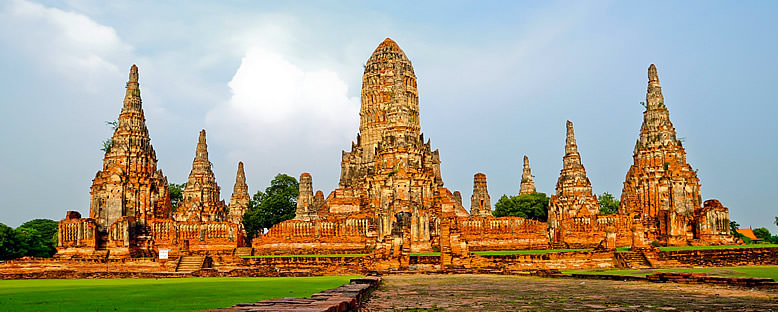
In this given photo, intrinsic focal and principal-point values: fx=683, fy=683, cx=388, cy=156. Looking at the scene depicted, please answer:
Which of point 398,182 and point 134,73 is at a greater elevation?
point 134,73

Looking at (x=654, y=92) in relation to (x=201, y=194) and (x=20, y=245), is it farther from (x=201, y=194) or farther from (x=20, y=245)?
(x=20, y=245)

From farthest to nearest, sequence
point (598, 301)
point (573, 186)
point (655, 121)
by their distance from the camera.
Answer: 1. point (573, 186)
2. point (655, 121)
3. point (598, 301)

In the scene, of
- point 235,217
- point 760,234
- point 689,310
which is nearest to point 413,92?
point 235,217

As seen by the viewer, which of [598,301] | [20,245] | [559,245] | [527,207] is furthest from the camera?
[527,207]

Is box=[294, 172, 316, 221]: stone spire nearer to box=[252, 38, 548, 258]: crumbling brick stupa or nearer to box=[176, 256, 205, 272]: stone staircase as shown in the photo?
box=[252, 38, 548, 258]: crumbling brick stupa

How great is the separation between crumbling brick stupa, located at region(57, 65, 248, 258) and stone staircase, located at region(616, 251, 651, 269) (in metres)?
26.6

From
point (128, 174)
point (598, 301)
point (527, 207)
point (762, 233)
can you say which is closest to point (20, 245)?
point (128, 174)

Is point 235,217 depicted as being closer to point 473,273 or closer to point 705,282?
point 473,273

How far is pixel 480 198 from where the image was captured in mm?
73250

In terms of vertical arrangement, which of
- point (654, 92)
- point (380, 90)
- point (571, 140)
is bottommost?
point (571, 140)

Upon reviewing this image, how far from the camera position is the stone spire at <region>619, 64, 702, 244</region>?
5241cm

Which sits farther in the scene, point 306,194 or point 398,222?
point 306,194

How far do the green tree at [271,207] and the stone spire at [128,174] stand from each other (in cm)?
2120

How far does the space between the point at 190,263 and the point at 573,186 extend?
115 feet
